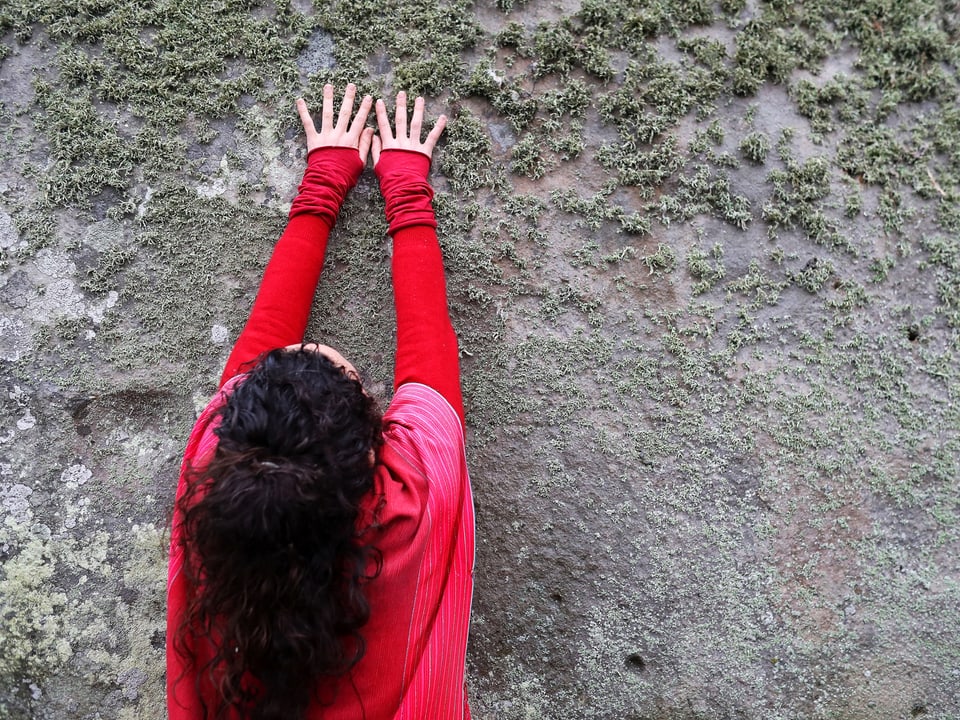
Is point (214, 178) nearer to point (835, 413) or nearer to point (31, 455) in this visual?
point (31, 455)

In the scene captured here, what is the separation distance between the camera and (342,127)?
198 centimetres

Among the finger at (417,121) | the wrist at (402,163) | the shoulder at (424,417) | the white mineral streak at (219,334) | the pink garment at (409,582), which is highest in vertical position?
the finger at (417,121)

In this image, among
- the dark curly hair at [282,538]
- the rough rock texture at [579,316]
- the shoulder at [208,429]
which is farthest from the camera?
the rough rock texture at [579,316]

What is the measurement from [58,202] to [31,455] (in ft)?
2.46

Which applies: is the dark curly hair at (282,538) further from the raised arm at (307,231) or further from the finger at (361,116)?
the finger at (361,116)

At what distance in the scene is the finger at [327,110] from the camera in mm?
1991

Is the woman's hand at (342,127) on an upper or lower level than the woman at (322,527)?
upper

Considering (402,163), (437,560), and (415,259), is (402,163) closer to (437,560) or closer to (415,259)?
(415,259)

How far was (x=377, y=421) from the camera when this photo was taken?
1386 millimetres

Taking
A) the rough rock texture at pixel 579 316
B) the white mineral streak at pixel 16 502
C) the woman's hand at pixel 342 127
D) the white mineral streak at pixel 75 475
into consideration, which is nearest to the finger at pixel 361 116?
the woman's hand at pixel 342 127

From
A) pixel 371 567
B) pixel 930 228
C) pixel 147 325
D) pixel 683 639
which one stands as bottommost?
pixel 683 639

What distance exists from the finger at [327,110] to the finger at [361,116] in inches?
2.6

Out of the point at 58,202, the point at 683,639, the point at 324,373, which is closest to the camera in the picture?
the point at 324,373

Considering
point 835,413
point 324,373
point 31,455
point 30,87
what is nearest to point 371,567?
point 324,373
